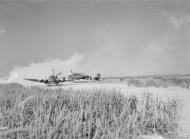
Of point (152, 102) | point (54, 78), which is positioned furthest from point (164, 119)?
point (54, 78)

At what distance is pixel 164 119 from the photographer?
5883 mm

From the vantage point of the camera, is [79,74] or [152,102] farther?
[79,74]

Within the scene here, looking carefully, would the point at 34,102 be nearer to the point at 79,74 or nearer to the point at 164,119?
the point at 164,119

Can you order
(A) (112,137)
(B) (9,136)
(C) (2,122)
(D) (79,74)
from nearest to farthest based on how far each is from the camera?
(B) (9,136) → (A) (112,137) → (C) (2,122) → (D) (79,74)

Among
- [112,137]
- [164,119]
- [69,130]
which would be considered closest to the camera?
[112,137]

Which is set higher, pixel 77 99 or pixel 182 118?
pixel 77 99

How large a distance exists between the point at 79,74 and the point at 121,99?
47828 mm

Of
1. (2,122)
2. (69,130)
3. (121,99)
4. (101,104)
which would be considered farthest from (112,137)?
(121,99)

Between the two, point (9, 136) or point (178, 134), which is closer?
point (9, 136)

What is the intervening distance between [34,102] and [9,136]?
9.15 ft

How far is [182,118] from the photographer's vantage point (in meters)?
7.14

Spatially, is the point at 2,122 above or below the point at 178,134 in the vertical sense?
above

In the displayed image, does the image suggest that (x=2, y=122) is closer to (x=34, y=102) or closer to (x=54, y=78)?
(x=34, y=102)

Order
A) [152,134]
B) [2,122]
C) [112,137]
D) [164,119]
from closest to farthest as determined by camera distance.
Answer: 1. [112,137]
2. [2,122]
3. [152,134]
4. [164,119]
